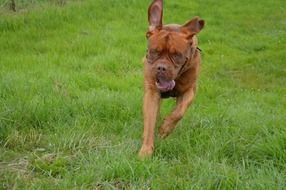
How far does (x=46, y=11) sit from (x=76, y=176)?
774 centimetres

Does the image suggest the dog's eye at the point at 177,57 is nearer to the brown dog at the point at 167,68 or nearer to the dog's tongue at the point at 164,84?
the brown dog at the point at 167,68

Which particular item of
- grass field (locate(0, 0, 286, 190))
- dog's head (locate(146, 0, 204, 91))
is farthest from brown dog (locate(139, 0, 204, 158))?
grass field (locate(0, 0, 286, 190))

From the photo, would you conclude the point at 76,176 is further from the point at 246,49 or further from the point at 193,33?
the point at 246,49

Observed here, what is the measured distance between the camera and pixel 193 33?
533cm

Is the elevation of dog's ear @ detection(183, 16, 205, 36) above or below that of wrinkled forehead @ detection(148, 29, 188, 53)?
above

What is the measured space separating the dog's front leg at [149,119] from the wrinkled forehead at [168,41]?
21.4 inches

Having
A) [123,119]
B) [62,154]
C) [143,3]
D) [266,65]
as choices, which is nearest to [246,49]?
[266,65]

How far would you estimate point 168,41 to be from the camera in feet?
16.8

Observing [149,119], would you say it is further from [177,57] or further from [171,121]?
[177,57]

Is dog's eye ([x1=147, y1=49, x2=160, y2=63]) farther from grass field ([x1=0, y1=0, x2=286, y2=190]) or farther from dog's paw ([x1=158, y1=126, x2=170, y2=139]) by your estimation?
grass field ([x1=0, y1=0, x2=286, y2=190])

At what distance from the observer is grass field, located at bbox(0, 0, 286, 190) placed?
4438mm

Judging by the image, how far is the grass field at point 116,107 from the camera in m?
4.44

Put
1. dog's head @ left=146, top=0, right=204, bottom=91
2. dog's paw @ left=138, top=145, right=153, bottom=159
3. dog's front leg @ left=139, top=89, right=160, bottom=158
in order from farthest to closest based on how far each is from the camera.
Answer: dog's head @ left=146, top=0, right=204, bottom=91 < dog's front leg @ left=139, top=89, right=160, bottom=158 < dog's paw @ left=138, top=145, right=153, bottom=159

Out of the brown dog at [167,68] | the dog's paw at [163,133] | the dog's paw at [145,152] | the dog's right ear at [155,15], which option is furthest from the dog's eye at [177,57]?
the dog's paw at [145,152]
